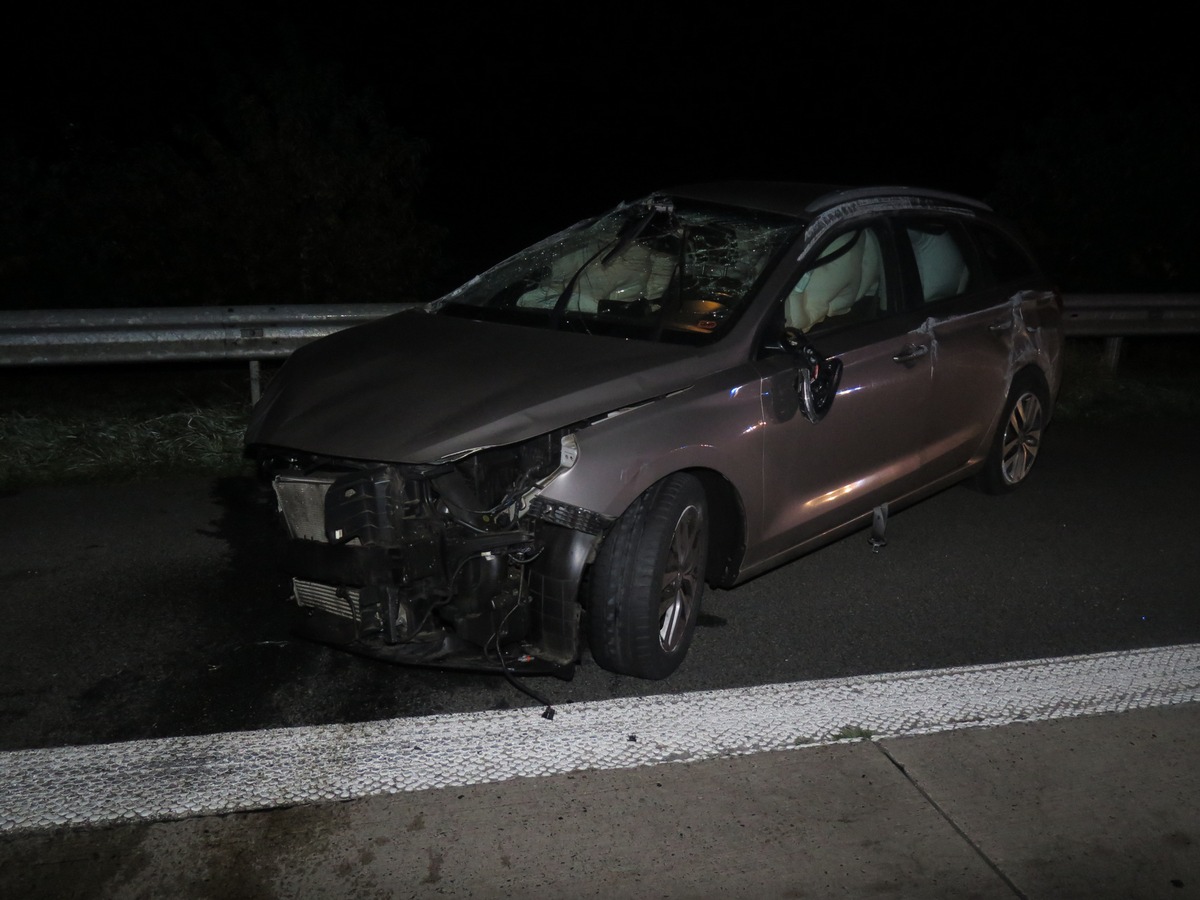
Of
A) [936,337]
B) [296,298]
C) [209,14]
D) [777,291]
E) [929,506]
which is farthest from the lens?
[209,14]

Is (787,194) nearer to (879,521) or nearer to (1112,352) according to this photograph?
(879,521)

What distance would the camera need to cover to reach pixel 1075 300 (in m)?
9.11

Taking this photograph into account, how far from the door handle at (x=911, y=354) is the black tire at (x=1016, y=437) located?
1130 millimetres

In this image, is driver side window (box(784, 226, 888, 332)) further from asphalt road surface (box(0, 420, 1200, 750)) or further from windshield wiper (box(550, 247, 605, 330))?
asphalt road surface (box(0, 420, 1200, 750))

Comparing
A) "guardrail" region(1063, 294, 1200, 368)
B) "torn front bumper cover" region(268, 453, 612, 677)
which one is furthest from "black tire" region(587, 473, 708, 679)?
"guardrail" region(1063, 294, 1200, 368)

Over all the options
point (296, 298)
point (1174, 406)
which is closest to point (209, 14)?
point (296, 298)

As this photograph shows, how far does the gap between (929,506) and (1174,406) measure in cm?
384

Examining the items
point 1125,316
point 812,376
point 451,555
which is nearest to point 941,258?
point 812,376

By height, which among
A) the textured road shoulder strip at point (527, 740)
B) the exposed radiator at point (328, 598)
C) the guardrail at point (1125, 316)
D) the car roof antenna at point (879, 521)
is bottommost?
the textured road shoulder strip at point (527, 740)

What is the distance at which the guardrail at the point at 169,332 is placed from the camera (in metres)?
7.07

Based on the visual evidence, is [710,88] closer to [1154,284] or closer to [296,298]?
[1154,284]

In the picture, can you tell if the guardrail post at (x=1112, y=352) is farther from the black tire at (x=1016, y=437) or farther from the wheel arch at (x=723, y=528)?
the wheel arch at (x=723, y=528)

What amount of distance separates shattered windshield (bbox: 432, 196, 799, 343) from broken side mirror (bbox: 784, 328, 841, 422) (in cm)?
27

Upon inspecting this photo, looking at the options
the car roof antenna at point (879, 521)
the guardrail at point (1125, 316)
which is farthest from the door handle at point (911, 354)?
the guardrail at point (1125, 316)
